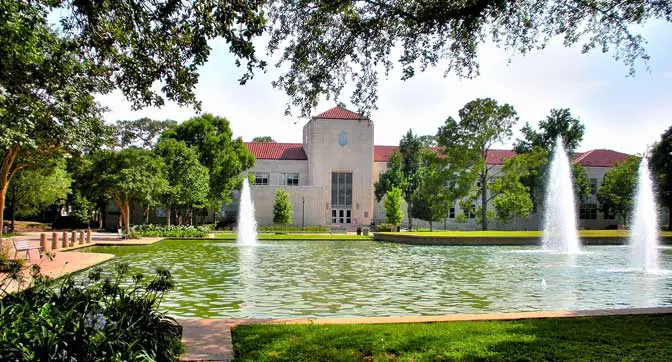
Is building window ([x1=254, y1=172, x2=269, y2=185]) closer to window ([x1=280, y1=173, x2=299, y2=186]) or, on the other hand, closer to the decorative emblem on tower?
window ([x1=280, y1=173, x2=299, y2=186])

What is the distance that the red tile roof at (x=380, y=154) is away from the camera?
6769 cm

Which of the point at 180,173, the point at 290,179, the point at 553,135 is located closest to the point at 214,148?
the point at 180,173

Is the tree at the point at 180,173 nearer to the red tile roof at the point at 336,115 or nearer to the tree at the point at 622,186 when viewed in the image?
the red tile roof at the point at 336,115

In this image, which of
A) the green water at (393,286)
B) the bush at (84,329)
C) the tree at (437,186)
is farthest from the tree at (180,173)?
the bush at (84,329)

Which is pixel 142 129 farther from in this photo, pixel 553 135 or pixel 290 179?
pixel 553 135

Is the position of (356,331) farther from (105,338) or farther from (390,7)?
(390,7)

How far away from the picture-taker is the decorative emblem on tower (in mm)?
65625

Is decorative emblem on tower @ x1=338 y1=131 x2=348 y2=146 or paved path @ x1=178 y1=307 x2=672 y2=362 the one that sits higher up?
decorative emblem on tower @ x1=338 y1=131 x2=348 y2=146

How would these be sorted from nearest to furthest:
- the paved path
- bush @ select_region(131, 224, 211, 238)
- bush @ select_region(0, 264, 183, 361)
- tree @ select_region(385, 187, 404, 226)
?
bush @ select_region(0, 264, 183, 361) → the paved path → bush @ select_region(131, 224, 211, 238) → tree @ select_region(385, 187, 404, 226)

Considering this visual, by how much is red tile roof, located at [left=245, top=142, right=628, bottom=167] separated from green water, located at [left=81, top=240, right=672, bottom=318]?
4675cm

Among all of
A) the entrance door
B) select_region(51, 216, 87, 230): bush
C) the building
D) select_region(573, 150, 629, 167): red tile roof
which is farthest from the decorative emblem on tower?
select_region(573, 150, 629, 167): red tile roof

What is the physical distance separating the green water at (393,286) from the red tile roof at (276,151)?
152ft

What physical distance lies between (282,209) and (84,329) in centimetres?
5242

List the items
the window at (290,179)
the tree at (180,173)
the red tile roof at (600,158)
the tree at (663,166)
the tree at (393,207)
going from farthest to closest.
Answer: the red tile roof at (600,158)
the window at (290,179)
the tree at (393,207)
the tree at (663,166)
the tree at (180,173)
